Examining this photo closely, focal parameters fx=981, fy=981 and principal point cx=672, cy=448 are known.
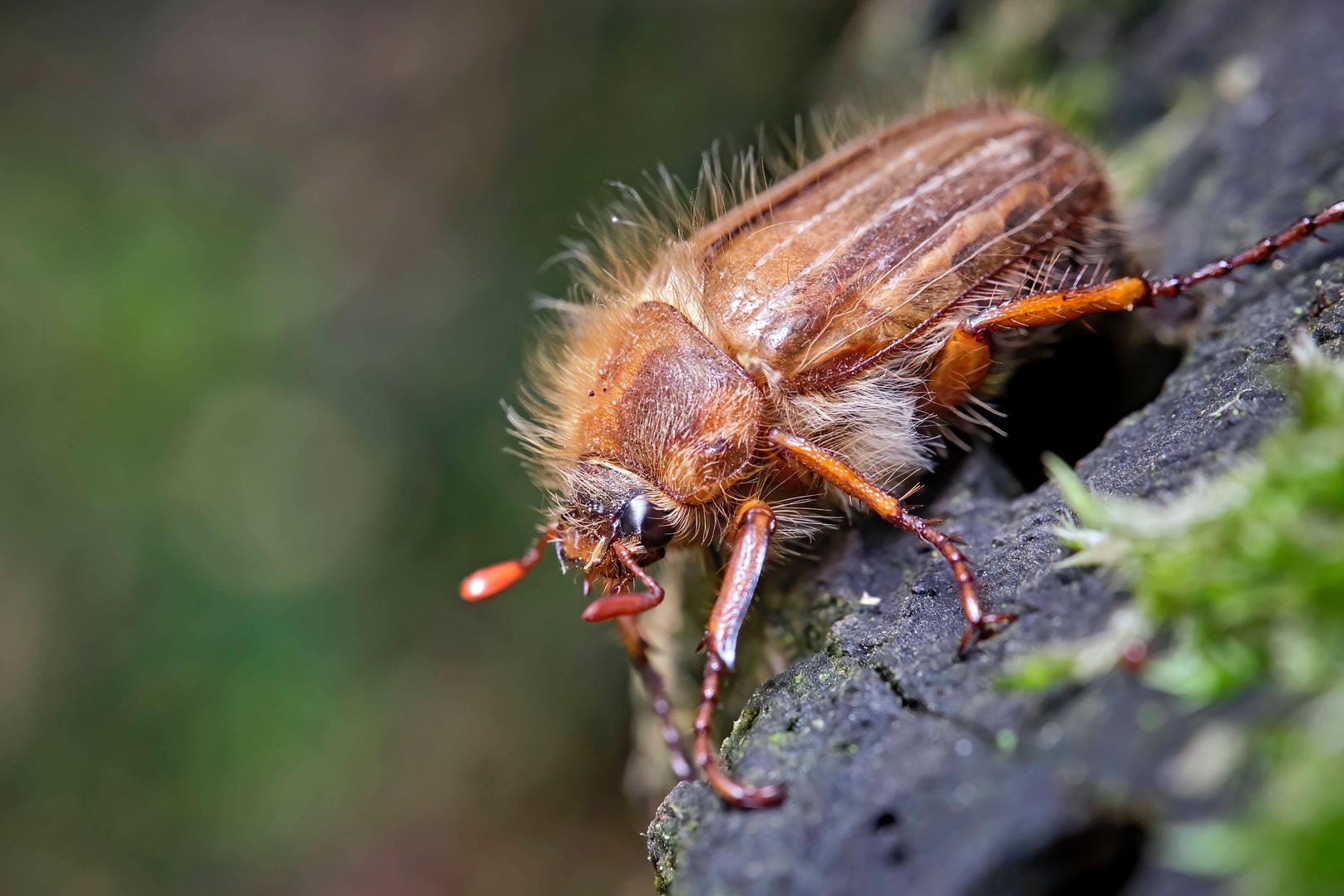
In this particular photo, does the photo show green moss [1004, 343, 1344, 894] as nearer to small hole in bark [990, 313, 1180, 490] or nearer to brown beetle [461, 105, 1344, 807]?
brown beetle [461, 105, 1344, 807]

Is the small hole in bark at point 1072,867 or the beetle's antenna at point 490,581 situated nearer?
the small hole in bark at point 1072,867

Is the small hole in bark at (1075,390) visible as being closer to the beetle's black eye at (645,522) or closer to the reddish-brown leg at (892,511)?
the reddish-brown leg at (892,511)

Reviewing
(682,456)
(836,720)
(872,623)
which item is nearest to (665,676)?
(682,456)

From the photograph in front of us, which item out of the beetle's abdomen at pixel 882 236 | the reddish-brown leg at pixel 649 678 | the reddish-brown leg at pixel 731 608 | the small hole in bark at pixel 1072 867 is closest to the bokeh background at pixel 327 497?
the beetle's abdomen at pixel 882 236

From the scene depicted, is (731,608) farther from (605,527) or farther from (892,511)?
(605,527)

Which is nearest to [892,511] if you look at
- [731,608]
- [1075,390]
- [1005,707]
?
[731,608]

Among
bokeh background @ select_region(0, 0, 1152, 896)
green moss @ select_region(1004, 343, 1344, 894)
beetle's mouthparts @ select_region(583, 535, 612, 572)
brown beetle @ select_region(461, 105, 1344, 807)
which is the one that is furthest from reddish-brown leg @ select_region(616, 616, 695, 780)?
bokeh background @ select_region(0, 0, 1152, 896)

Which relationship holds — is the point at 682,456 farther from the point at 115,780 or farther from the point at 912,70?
the point at 115,780
